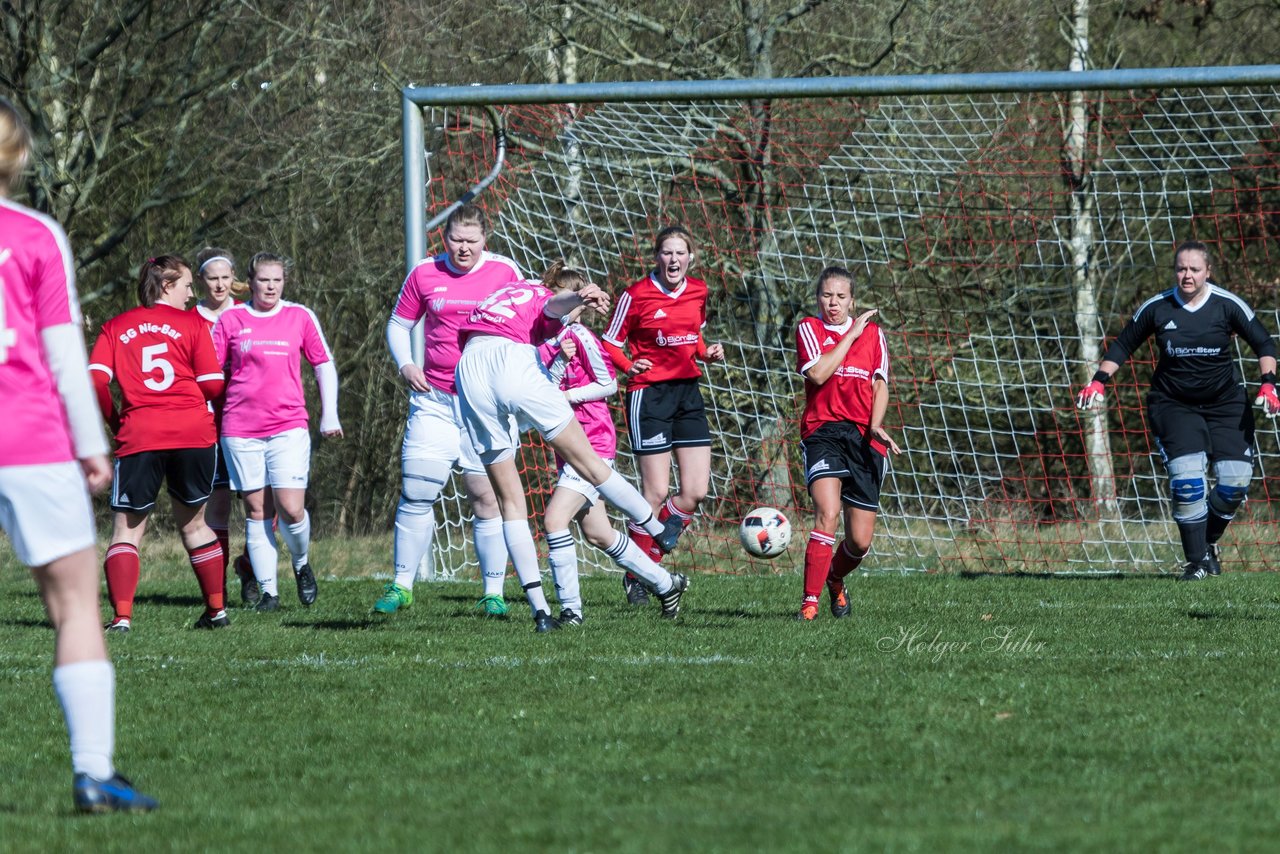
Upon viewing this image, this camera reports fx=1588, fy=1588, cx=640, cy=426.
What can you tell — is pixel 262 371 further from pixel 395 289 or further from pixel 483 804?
pixel 395 289

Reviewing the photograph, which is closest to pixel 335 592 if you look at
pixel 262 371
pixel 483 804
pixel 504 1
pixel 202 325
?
pixel 262 371

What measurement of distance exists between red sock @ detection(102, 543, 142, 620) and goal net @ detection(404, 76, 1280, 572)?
15.2 feet

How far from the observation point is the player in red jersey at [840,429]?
7430 mm

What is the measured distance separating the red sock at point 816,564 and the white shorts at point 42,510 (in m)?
4.29

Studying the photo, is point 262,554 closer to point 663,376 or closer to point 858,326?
point 663,376

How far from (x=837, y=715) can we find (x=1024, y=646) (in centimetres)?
183

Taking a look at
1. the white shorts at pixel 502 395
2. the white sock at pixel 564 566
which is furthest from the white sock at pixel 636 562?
the white shorts at pixel 502 395

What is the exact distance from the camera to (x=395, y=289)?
17.2 metres

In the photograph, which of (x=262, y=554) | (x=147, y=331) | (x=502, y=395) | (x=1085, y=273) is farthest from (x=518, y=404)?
(x=1085, y=273)

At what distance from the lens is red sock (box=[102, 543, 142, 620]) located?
7.66 meters

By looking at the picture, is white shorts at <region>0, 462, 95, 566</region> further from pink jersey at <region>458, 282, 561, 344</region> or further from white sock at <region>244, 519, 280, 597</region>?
white sock at <region>244, 519, 280, 597</region>

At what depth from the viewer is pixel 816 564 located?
7.54 m

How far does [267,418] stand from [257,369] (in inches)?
10.9

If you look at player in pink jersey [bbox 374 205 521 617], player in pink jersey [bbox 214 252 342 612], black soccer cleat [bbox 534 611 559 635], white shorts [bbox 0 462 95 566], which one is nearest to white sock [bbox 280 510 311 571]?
player in pink jersey [bbox 214 252 342 612]
